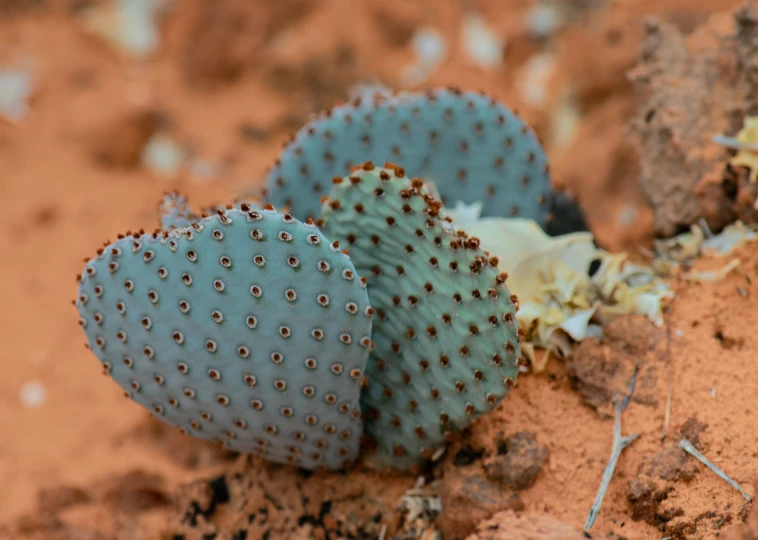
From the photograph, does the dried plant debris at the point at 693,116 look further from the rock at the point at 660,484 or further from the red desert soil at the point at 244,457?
the rock at the point at 660,484

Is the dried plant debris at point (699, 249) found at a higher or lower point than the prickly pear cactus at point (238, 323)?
lower

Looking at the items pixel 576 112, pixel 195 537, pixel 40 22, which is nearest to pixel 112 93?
pixel 40 22

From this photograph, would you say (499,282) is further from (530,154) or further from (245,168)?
(245,168)

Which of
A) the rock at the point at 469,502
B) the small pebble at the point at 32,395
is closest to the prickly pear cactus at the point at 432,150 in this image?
the rock at the point at 469,502

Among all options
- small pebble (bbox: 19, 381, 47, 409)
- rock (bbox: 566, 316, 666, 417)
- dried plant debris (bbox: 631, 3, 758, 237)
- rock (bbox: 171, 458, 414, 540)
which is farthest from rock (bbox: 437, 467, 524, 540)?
small pebble (bbox: 19, 381, 47, 409)

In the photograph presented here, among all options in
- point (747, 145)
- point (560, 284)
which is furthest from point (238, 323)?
point (747, 145)

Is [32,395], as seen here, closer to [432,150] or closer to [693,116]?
[432,150]
